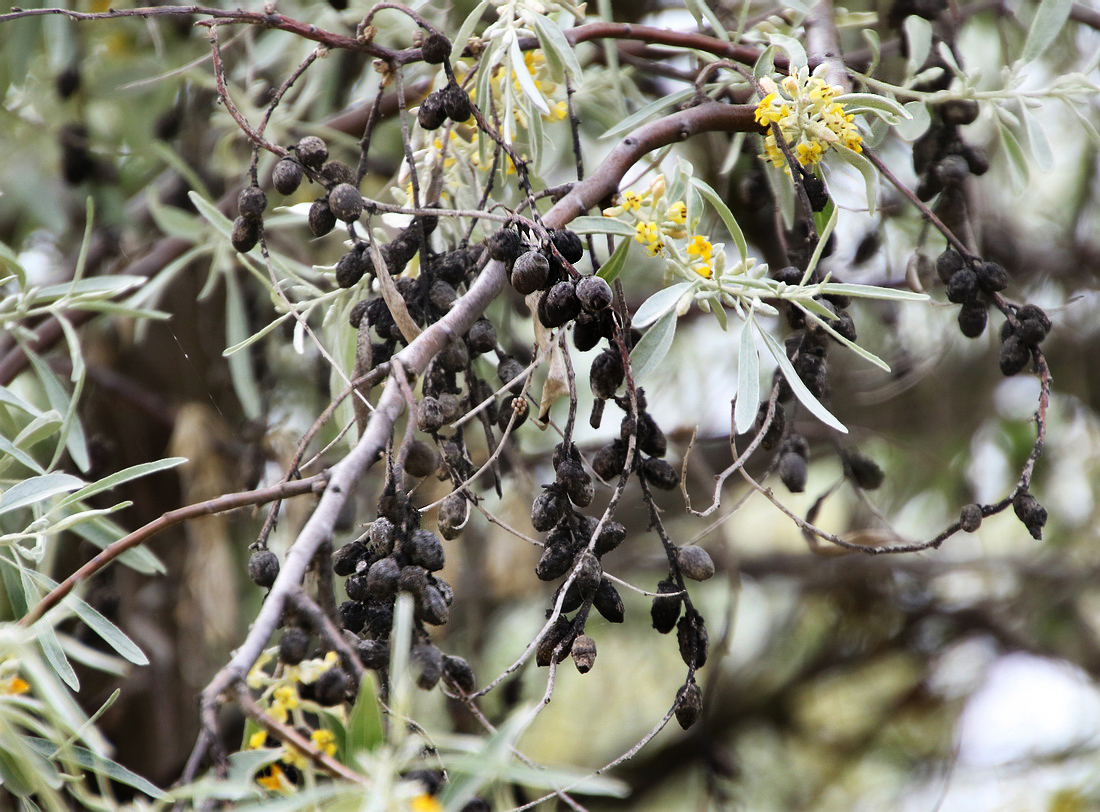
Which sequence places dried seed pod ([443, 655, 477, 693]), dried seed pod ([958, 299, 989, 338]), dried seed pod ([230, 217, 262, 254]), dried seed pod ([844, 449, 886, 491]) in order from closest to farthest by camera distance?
dried seed pod ([443, 655, 477, 693]) < dried seed pod ([230, 217, 262, 254]) < dried seed pod ([958, 299, 989, 338]) < dried seed pod ([844, 449, 886, 491])

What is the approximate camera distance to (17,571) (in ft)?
2.81

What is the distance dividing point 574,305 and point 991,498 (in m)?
1.73

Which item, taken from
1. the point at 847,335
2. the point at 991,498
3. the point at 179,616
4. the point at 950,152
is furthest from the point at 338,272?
the point at 991,498

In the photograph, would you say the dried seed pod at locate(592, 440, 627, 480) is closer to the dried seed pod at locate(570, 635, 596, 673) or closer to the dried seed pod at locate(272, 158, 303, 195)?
the dried seed pod at locate(570, 635, 596, 673)

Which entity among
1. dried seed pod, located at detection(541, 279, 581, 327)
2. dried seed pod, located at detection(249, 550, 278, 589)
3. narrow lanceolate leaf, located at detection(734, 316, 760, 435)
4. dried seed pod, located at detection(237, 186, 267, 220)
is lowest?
dried seed pod, located at detection(249, 550, 278, 589)

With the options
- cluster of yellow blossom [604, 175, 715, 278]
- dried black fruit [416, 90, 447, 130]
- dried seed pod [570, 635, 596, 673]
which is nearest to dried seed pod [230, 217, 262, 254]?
dried black fruit [416, 90, 447, 130]

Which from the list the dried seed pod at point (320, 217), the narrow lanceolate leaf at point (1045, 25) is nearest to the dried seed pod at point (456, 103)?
the dried seed pod at point (320, 217)

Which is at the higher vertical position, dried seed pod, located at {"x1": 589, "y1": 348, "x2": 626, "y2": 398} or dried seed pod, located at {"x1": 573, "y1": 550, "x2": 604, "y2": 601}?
dried seed pod, located at {"x1": 589, "y1": 348, "x2": 626, "y2": 398}

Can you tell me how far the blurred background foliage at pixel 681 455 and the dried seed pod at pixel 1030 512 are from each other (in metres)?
0.41

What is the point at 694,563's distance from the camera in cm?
67

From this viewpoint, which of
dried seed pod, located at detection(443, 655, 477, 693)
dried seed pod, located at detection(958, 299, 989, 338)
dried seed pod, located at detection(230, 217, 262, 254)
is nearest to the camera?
dried seed pod, located at detection(443, 655, 477, 693)

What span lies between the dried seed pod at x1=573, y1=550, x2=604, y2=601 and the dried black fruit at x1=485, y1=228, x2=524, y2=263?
0.19 metres

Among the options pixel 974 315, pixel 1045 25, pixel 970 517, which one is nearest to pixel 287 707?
pixel 970 517

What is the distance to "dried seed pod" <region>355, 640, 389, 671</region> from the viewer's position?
0.59 meters
